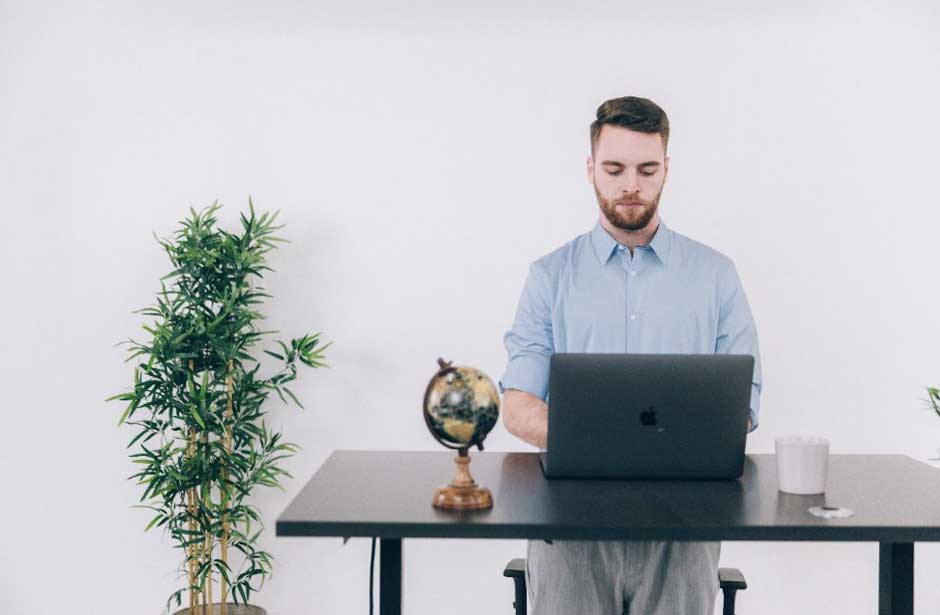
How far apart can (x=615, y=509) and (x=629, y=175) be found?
45.7 inches

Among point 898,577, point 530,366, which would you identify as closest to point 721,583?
point 898,577

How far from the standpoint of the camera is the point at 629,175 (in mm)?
2584

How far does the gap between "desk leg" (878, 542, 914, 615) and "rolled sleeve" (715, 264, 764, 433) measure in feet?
2.38

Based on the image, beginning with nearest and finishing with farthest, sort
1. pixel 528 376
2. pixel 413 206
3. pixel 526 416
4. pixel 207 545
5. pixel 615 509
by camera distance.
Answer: pixel 615 509, pixel 526 416, pixel 528 376, pixel 207 545, pixel 413 206

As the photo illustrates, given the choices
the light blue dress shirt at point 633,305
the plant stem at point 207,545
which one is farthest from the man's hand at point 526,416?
the plant stem at point 207,545

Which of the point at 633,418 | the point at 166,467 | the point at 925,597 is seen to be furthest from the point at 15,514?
the point at 925,597

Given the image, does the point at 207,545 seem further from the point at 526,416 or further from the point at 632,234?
the point at 632,234

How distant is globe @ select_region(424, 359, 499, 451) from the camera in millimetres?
1771

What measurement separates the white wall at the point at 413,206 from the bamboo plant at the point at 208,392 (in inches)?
11.5

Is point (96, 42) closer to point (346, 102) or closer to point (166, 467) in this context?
point (346, 102)

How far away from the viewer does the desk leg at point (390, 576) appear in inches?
73.5

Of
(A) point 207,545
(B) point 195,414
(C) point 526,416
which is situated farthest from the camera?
(A) point 207,545

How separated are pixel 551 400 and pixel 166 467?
2.23 meters

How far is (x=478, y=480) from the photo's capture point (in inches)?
77.4
